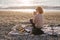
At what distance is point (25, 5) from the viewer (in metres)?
7.16

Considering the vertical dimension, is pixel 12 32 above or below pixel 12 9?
above

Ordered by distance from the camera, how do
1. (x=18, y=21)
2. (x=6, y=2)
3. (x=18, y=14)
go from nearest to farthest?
1. (x=18, y=21)
2. (x=18, y=14)
3. (x=6, y=2)

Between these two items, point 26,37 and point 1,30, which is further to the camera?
point 1,30

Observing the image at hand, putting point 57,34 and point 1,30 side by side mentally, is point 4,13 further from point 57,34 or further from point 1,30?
point 57,34

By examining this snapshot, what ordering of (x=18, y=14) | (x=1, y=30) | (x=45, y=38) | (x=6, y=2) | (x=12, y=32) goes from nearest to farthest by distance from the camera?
1. (x=45, y=38)
2. (x=12, y=32)
3. (x=1, y=30)
4. (x=18, y=14)
5. (x=6, y=2)

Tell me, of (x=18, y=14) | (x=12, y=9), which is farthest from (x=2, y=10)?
(x=18, y=14)

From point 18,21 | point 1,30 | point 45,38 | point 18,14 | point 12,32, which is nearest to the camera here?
point 45,38

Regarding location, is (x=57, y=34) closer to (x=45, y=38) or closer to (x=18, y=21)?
(x=45, y=38)

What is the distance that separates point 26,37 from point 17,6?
3.36 m

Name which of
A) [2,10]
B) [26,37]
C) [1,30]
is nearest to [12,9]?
[2,10]

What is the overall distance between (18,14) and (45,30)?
80.7 inches

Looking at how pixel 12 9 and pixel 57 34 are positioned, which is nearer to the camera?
pixel 57 34

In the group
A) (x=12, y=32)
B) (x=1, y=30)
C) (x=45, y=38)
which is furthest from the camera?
(x=1, y=30)

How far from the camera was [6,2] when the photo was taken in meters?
7.71
